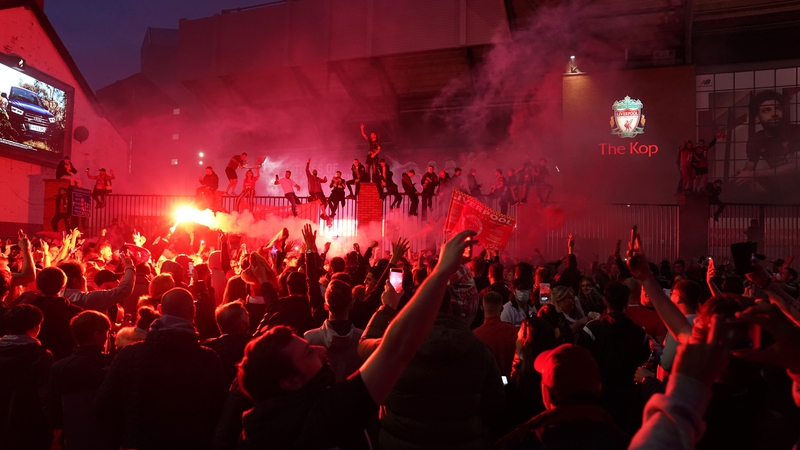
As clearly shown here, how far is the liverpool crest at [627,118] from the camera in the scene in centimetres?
2172

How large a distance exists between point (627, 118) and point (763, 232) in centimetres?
626

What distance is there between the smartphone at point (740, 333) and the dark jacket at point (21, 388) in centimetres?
407

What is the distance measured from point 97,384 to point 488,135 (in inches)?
1006

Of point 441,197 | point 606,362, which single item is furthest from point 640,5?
point 606,362

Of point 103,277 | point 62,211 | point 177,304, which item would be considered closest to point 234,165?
point 62,211

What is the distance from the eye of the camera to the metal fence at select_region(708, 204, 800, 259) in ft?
60.8

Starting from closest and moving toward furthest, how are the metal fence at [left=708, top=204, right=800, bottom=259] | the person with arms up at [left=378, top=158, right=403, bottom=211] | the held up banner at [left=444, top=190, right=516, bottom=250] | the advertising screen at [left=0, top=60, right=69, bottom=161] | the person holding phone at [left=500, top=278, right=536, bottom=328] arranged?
the person holding phone at [left=500, top=278, right=536, bottom=328], the held up banner at [left=444, top=190, right=516, bottom=250], the metal fence at [left=708, top=204, right=800, bottom=259], the person with arms up at [left=378, top=158, right=403, bottom=211], the advertising screen at [left=0, top=60, right=69, bottom=161]

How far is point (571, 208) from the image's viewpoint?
20.3 meters

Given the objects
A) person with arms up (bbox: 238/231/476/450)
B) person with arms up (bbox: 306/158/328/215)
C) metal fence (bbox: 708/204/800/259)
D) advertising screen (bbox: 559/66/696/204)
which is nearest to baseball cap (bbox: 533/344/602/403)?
person with arms up (bbox: 238/231/476/450)

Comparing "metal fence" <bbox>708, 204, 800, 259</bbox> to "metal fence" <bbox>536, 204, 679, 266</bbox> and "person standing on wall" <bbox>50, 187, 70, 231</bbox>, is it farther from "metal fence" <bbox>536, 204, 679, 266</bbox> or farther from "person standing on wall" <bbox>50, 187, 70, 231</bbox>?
"person standing on wall" <bbox>50, 187, 70, 231</bbox>

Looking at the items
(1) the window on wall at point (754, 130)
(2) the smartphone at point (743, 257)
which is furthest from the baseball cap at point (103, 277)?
(1) the window on wall at point (754, 130)

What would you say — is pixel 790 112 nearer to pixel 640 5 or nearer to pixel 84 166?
pixel 640 5

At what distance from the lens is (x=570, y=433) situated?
6.52ft

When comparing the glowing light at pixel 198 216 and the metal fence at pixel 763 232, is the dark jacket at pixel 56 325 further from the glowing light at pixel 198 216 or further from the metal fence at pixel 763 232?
the metal fence at pixel 763 232
